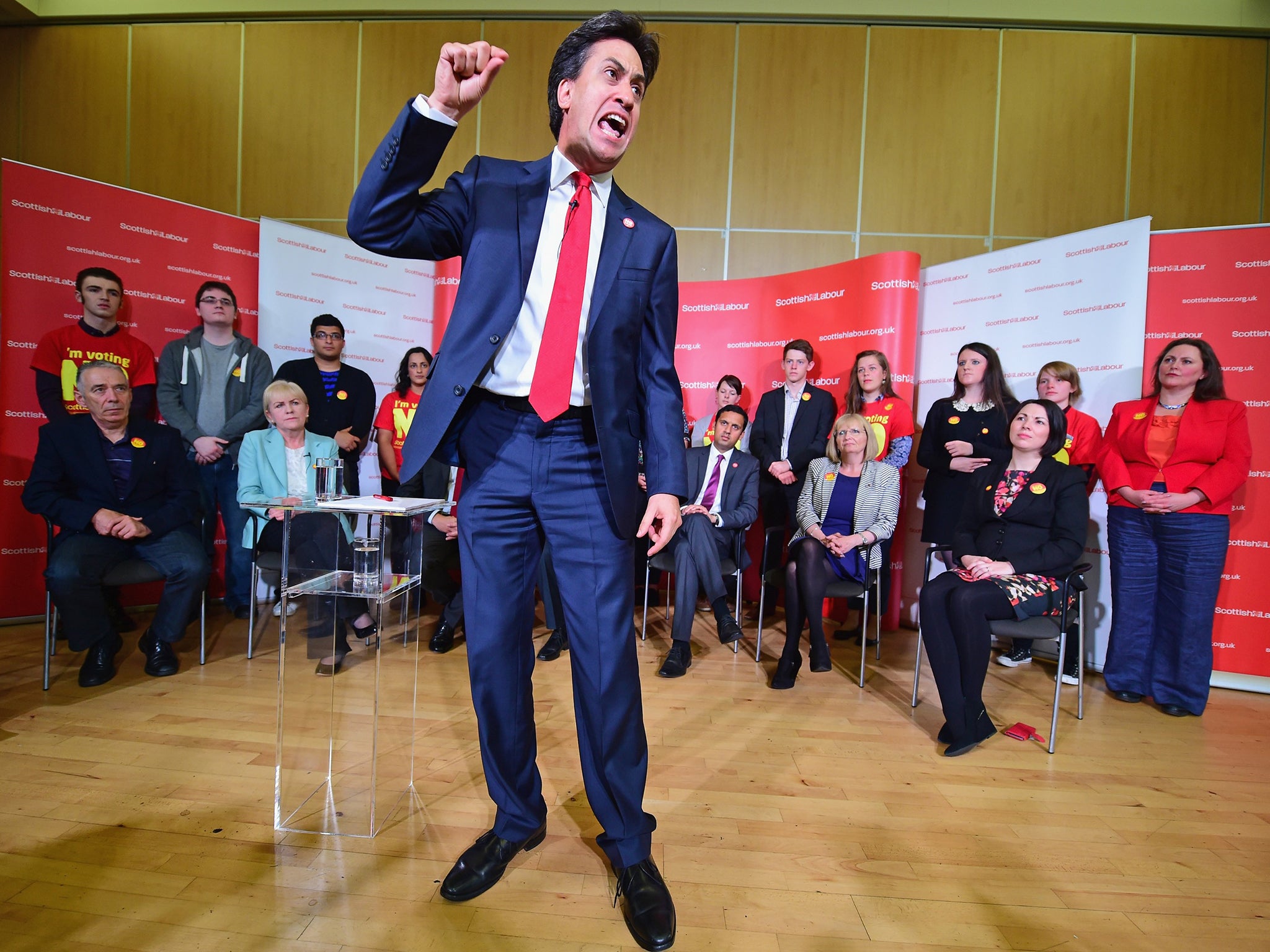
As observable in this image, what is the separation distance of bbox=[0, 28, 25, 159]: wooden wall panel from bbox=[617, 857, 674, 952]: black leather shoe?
24.7ft

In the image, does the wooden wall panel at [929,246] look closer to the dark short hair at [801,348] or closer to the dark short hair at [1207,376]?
the dark short hair at [801,348]

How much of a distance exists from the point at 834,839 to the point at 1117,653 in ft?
7.43

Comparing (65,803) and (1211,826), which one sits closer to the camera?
(65,803)

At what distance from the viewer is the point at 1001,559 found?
2.89m

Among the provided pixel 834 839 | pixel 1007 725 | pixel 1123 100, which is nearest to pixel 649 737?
pixel 834 839

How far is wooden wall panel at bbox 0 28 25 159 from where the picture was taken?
5688 mm

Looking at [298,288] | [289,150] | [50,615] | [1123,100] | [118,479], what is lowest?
[50,615]

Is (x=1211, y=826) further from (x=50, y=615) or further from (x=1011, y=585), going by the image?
(x=50, y=615)

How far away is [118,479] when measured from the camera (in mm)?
3145

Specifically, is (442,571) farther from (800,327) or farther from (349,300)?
(800,327)

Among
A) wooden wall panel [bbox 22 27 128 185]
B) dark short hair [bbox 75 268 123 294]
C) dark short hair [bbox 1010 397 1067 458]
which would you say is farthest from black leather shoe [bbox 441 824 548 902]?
wooden wall panel [bbox 22 27 128 185]

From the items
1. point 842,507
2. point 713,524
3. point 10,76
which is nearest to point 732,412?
point 713,524

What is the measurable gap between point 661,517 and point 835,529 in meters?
2.37

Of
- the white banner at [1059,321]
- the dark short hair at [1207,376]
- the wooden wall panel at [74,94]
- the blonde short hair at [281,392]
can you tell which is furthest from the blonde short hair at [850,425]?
the wooden wall panel at [74,94]
